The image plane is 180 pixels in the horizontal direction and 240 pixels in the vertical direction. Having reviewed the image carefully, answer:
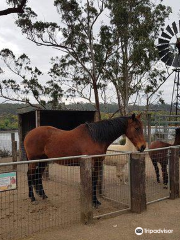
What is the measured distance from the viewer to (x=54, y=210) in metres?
4.49

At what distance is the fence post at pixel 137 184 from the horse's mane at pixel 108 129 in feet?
2.09

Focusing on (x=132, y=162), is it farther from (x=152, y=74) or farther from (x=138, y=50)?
(x=152, y=74)

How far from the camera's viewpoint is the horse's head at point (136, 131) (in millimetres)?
4543

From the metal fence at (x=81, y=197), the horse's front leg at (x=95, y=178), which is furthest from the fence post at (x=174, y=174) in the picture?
the horse's front leg at (x=95, y=178)

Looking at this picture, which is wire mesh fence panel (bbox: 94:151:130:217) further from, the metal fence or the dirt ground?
the dirt ground

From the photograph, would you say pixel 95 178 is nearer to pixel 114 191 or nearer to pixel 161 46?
pixel 114 191

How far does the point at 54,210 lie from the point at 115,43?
535 inches

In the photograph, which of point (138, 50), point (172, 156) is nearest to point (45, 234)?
point (172, 156)

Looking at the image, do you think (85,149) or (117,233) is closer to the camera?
(117,233)

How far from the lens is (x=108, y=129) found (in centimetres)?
475

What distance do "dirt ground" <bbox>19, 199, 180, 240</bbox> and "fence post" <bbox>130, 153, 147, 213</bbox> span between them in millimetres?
136

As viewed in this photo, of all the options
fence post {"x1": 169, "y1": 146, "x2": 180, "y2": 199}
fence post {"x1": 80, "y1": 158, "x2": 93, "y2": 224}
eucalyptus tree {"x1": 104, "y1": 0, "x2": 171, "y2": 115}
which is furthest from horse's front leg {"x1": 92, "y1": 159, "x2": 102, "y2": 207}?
eucalyptus tree {"x1": 104, "y1": 0, "x2": 171, "y2": 115}

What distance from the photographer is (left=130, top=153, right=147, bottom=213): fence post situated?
4.18 metres

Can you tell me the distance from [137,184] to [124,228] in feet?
2.80
